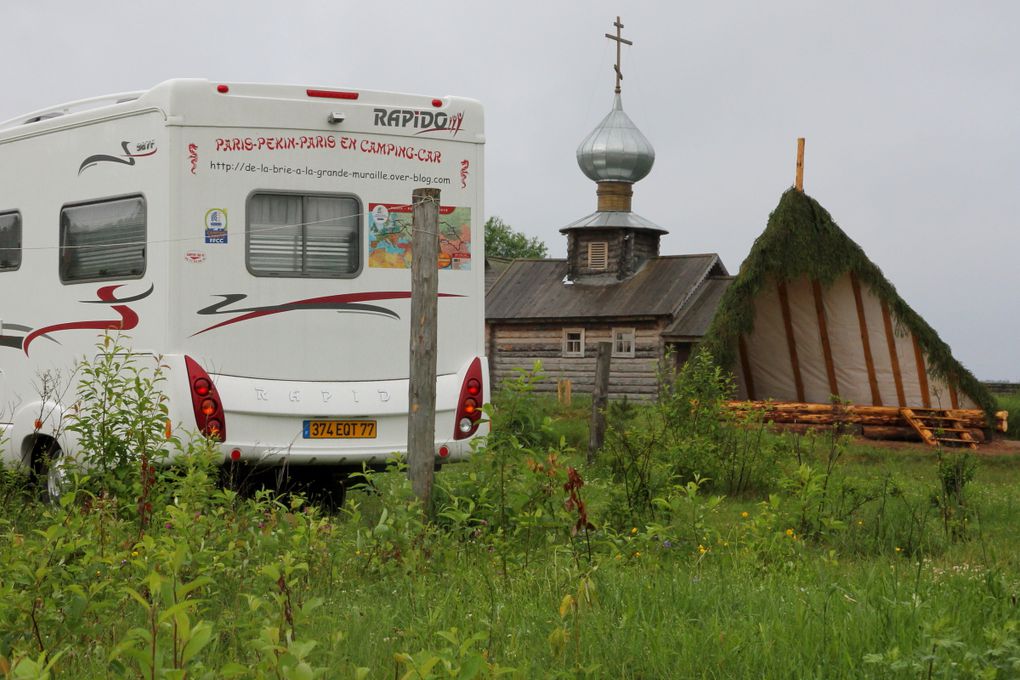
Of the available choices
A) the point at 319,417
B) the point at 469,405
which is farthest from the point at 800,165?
the point at 319,417

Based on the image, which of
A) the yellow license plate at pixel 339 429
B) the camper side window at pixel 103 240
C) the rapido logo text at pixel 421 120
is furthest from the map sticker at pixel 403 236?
the camper side window at pixel 103 240

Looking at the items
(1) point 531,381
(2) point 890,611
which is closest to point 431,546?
(1) point 531,381

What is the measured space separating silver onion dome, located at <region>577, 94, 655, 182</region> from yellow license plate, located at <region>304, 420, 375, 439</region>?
2794cm

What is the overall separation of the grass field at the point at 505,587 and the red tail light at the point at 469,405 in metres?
1.10

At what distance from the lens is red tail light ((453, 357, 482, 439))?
9445 mm

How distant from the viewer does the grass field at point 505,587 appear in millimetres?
4035

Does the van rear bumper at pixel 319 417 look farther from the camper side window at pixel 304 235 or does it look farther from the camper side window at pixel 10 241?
the camper side window at pixel 10 241

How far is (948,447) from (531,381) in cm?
1251

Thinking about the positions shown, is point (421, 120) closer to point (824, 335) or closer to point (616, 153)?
point (824, 335)

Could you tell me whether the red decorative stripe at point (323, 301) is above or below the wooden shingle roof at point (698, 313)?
below

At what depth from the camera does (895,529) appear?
8.41 metres

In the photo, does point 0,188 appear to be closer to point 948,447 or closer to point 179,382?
point 179,382

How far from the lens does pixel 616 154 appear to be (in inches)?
1430

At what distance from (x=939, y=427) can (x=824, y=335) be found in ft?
10.6
